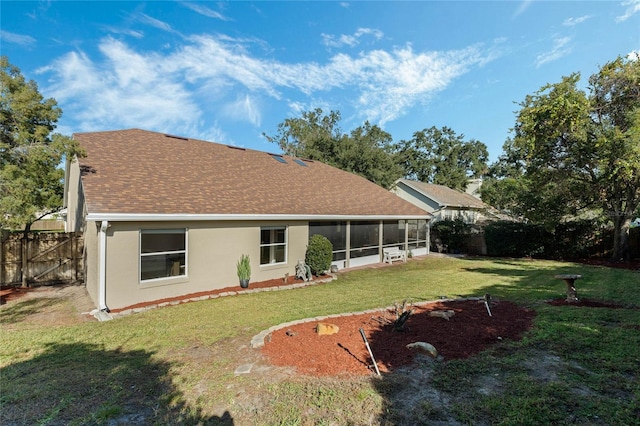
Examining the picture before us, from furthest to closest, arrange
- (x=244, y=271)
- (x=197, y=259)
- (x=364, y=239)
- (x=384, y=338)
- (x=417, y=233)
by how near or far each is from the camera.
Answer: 1. (x=417, y=233)
2. (x=364, y=239)
3. (x=244, y=271)
4. (x=197, y=259)
5. (x=384, y=338)

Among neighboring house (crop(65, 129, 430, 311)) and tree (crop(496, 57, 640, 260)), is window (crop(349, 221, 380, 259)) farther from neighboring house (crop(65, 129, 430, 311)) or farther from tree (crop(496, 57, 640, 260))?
tree (crop(496, 57, 640, 260))

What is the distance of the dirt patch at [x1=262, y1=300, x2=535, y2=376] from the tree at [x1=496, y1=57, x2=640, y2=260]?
32.6ft

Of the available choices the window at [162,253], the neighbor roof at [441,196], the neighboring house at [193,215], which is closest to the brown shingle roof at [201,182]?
the neighboring house at [193,215]

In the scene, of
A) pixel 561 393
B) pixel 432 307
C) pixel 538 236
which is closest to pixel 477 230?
pixel 538 236

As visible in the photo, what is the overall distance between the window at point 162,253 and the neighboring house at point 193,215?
0.03 meters

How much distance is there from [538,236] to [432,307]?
15226mm

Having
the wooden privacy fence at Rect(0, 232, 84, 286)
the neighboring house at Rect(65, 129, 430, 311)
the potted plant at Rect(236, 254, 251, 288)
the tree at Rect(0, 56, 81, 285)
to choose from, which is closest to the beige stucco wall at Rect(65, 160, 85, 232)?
the neighboring house at Rect(65, 129, 430, 311)

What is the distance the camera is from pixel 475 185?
38.4 m

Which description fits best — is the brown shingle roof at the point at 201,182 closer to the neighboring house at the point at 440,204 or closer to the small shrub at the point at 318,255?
the small shrub at the point at 318,255

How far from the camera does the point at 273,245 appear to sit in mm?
12055

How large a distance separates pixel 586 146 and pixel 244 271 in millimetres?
15211

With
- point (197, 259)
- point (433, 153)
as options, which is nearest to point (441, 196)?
point (197, 259)

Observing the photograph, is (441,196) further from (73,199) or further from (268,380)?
(268,380)

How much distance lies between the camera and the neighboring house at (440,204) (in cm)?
2556
